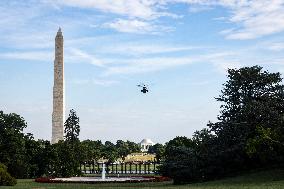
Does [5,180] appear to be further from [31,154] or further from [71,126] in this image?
[71,126]

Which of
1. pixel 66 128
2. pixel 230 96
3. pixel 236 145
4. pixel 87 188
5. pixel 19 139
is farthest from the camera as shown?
pixel 66 128

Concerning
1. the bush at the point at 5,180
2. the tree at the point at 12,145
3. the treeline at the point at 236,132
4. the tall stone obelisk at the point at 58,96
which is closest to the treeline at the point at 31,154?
the tree at the point at 12,145

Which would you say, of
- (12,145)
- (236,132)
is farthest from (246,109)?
(12,145)

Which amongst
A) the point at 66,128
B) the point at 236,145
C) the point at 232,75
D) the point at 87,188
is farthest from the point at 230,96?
the point at 66,128

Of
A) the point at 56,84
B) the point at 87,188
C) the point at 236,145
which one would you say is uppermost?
the point at 56,84

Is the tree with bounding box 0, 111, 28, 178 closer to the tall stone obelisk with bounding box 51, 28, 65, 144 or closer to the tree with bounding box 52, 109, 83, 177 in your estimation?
the tree with bounding box 52, 109, 83, 177

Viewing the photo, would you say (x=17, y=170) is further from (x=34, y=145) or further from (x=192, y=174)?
(x=192, y=174)

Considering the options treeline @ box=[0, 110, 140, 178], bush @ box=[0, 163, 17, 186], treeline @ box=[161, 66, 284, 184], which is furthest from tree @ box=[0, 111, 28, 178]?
treeline @ box=[161, 66, 284, 184]
